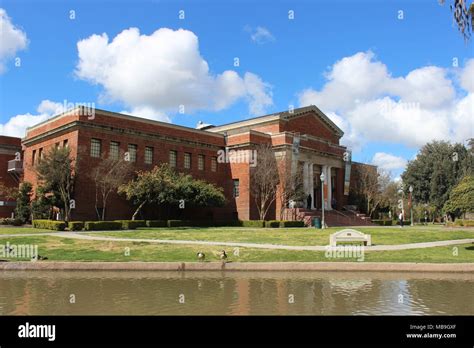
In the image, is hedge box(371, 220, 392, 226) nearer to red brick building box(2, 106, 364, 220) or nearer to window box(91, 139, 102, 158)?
red brick building box(2, 106, 364, 220)

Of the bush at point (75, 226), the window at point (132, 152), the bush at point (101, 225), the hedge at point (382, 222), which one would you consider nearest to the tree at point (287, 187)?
the hedge at point (382, 222)

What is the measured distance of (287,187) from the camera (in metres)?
44.7

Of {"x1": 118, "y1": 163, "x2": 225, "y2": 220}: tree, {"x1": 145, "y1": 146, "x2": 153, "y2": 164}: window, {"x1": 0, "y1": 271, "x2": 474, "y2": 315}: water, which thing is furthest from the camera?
{"x1": 145, "y1": 146, "x2": 153, "y2": 164}: window

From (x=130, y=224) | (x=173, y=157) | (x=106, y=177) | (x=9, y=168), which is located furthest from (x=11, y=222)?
(x=173, y=157)

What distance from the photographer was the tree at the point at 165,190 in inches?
1481

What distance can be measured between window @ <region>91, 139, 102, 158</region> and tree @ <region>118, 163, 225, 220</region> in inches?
146

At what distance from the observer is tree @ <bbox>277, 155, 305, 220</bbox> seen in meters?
44.7

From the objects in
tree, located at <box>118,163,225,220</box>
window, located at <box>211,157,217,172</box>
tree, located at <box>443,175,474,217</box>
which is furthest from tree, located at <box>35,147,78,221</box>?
tree, located at <box>443,175,474,217</box>

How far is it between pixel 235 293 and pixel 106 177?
86.5 ft

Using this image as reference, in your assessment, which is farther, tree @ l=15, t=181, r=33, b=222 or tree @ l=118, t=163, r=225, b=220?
tree @ l=15, t=181, r=33, b=222

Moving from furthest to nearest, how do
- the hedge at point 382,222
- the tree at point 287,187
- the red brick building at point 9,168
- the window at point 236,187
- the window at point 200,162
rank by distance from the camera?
the hedge at point 382,222 → the window at point 236,187 → the window at point 200,162 → the red brick building at point 9,168 → the tree at point 287,187

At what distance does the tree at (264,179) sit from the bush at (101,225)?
15.8 metres

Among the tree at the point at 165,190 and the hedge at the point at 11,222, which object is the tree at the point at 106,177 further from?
the hedge at the point at 11,222

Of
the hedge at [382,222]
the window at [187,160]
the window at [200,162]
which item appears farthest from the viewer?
the hedge at [382,222]
